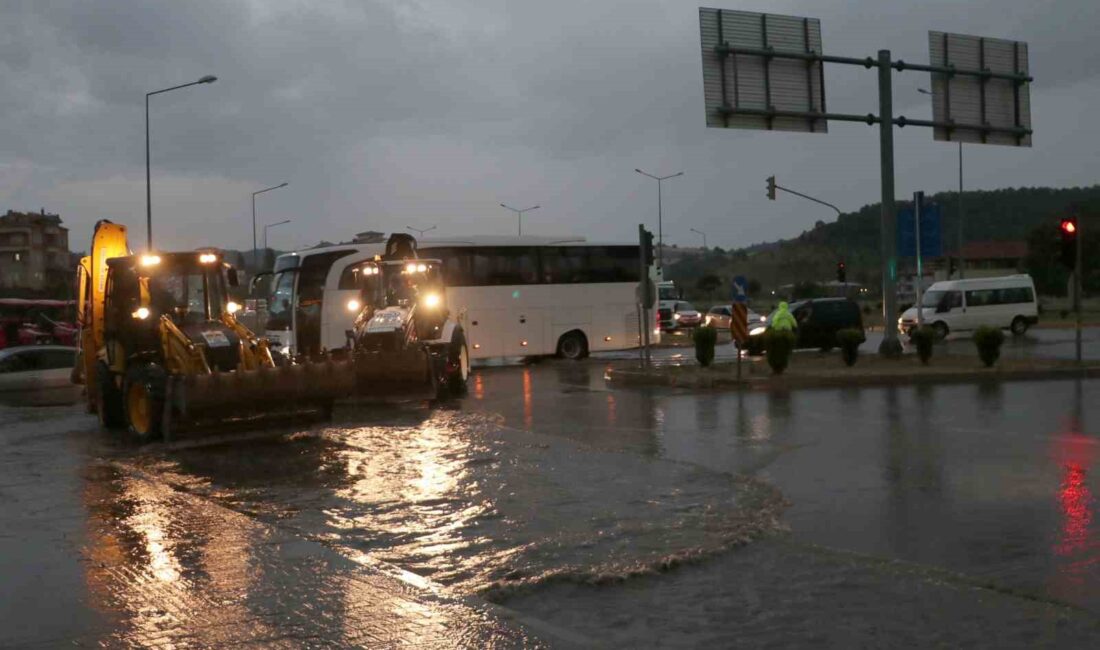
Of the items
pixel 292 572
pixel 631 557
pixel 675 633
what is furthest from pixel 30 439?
pixel 675 633

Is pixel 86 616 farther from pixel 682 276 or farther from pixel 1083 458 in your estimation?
pixel 682 276

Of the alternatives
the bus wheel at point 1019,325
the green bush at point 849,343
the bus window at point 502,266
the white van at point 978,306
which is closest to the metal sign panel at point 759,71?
the green bush at point 849,343

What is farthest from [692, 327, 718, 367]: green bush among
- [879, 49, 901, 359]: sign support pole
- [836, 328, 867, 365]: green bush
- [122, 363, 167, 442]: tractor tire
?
[122, 363, 167, 442]: tractor tire

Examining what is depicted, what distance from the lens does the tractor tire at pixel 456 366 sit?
21.0 meters

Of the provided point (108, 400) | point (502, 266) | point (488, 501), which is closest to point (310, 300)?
point (502, 266)

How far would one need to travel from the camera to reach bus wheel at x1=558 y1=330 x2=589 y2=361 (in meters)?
34.5

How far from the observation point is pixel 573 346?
114 ft

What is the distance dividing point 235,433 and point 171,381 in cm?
138

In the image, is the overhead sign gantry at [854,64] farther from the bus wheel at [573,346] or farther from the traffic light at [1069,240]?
the bus wheel at [573,346]

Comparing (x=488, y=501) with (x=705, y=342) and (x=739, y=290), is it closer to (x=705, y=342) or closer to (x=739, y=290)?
(x=739, y=290)

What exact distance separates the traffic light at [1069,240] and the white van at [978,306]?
1596cm

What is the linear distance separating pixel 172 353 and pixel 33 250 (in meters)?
69.7

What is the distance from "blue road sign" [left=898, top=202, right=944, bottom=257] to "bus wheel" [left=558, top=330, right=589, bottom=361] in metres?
9.96

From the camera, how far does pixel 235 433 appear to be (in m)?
15.6
